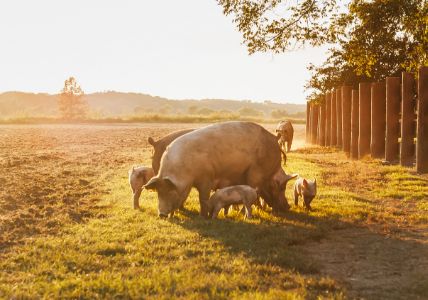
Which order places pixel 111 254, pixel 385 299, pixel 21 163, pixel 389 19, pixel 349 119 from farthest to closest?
1. pixel 349 119
2. pixel 21 163
3. pixel 389 19
4. pixel 111 254
5. pixel 385 299

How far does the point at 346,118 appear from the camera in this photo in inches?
872

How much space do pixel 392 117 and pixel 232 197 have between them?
30.7 feet

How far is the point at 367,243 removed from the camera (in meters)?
7.93

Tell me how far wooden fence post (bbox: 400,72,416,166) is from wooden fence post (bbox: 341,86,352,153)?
19.3ft

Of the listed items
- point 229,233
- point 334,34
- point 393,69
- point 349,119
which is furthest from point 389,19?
point 229,233

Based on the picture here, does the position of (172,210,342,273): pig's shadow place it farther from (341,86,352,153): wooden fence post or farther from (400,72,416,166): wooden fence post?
(341,86,352,153): wooden fence post

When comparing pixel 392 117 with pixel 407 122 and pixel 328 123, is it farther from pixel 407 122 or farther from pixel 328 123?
pixel 328 123

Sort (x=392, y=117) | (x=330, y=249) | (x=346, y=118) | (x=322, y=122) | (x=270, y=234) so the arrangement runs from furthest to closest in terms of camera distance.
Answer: (x=322, y=122)
(x=346, y=118)
(x=392, y=117)
(x=270, y=234)
(x=330, y=249)

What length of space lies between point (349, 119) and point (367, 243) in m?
14.8

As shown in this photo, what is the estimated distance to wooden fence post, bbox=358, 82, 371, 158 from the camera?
19359mm

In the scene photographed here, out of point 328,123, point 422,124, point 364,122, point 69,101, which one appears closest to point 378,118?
point 364,122

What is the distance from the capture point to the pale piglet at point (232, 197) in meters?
9.30

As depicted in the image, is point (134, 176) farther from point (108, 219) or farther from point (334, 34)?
point (334, 34)

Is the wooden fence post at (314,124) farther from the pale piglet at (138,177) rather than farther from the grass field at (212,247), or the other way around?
the pale piglet at (138,177)
